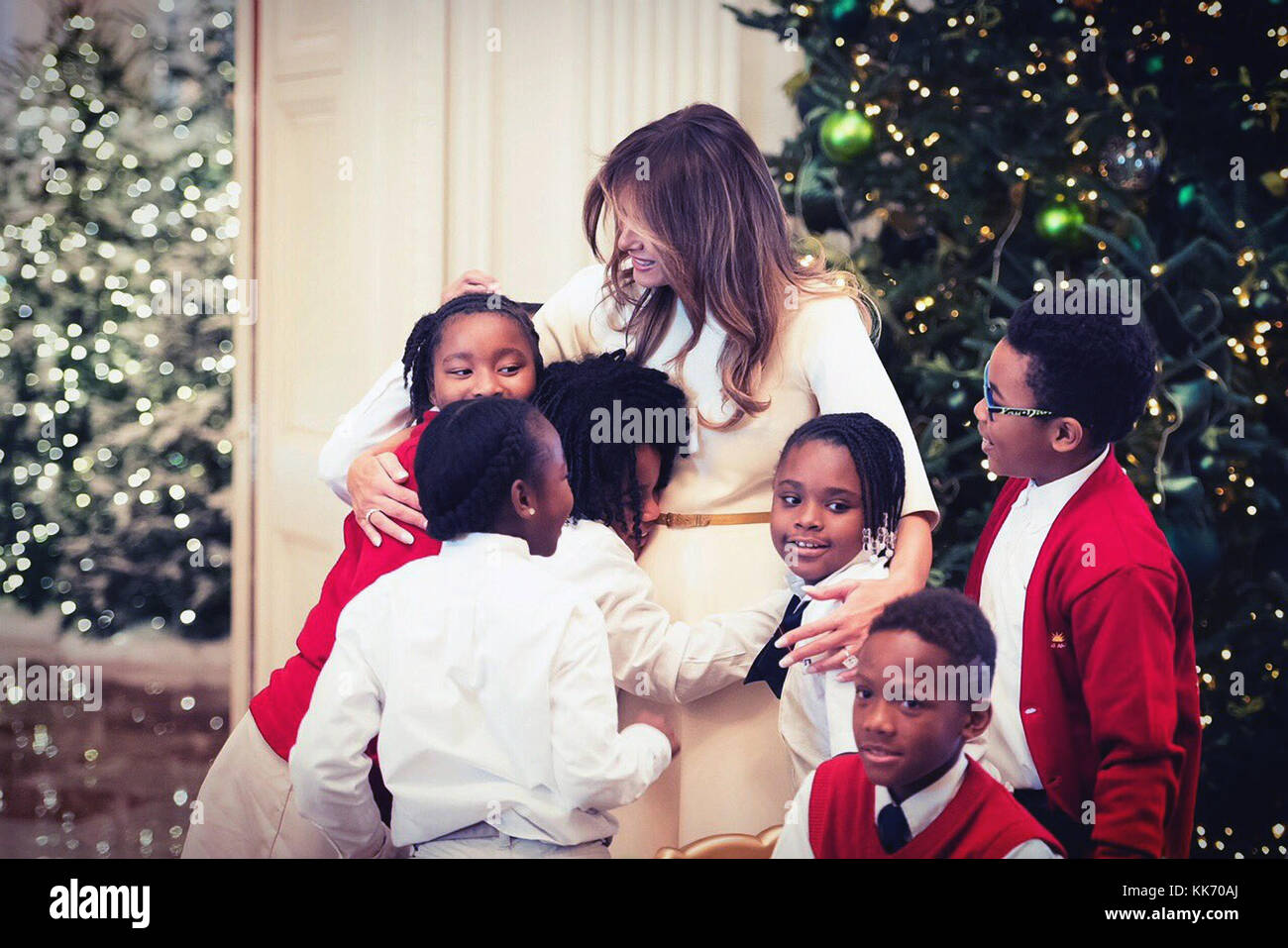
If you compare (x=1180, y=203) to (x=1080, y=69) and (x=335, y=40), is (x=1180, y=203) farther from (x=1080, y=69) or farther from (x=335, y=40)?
(x=335, y=40)

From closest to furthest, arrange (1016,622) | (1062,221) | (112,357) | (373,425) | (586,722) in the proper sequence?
(586,722)
(1016,622)
(373,425)
(1062,221)
(112,357)

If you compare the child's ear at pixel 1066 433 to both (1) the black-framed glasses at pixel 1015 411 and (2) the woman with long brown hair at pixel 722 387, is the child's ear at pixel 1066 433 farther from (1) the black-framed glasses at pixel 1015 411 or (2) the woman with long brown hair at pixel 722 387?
(2) the woman with long brown hair at pixel 722 387

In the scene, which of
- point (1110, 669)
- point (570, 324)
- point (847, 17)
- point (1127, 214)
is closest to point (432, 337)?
point (570, 324)

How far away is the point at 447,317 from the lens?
6.53 feet

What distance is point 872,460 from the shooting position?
6.17ft

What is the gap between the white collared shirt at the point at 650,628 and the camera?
1.91 m

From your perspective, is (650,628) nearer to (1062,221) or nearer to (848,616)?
(848,616)

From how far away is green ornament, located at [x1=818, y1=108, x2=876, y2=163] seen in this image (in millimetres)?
2645

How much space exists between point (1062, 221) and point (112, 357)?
233 cm

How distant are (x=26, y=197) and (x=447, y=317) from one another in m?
1.82

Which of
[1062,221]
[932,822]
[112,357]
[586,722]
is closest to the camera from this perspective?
[586,722]

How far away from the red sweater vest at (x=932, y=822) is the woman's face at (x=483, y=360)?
29.5 inches

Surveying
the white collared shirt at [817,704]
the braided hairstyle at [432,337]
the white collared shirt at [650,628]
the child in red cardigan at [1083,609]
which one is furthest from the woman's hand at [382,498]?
the child in red cardigan at [1083,609]

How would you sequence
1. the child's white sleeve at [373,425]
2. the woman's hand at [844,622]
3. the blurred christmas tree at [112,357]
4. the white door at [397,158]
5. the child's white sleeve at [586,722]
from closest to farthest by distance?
the child's white sleeve at [586,722] < the woman's hand at [844,622] < the child's white sleeve at [373,425] < the white door at [397,158] < the blurred christmas tree at [112,357]
